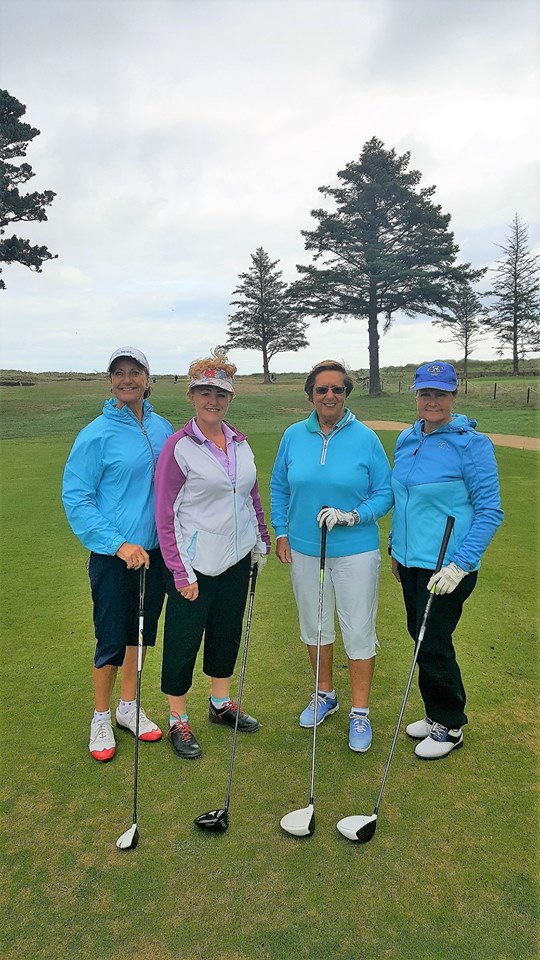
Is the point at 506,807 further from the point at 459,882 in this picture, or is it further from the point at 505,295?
the point at 505,295

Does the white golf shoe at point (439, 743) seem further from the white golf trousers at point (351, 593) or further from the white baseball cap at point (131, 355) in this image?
the white baseball cap at point (131, 355)

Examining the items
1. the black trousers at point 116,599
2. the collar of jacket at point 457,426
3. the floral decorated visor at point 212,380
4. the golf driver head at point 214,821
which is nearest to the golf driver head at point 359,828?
the golf driver head at point 214,821

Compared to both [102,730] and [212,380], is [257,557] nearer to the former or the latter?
[212,380]

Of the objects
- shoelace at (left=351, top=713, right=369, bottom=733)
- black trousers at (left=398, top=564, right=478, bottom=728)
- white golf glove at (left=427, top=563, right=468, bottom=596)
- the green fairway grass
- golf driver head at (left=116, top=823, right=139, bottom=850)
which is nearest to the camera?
the green fairway grass

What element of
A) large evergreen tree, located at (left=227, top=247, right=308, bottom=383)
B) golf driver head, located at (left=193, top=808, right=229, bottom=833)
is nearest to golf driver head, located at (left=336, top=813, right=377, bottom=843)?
golf driver head, located at (left=193, top=808, right=229, bottom=833)

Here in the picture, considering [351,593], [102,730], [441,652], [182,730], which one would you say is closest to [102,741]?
[102,730]

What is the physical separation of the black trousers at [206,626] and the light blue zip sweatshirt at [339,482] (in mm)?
470

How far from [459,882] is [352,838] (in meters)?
0.46

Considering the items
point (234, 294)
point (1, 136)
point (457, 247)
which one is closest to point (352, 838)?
point (1, 136)

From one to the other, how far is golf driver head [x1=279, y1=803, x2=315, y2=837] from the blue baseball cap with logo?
2.12m

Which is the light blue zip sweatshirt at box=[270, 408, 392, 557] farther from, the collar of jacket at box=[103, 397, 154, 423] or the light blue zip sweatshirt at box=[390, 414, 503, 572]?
the collar of jacket at box=[103, 397, 154, 423]

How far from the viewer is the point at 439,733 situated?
3.36m

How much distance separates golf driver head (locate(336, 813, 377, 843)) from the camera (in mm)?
2639

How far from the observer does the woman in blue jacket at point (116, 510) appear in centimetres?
328
